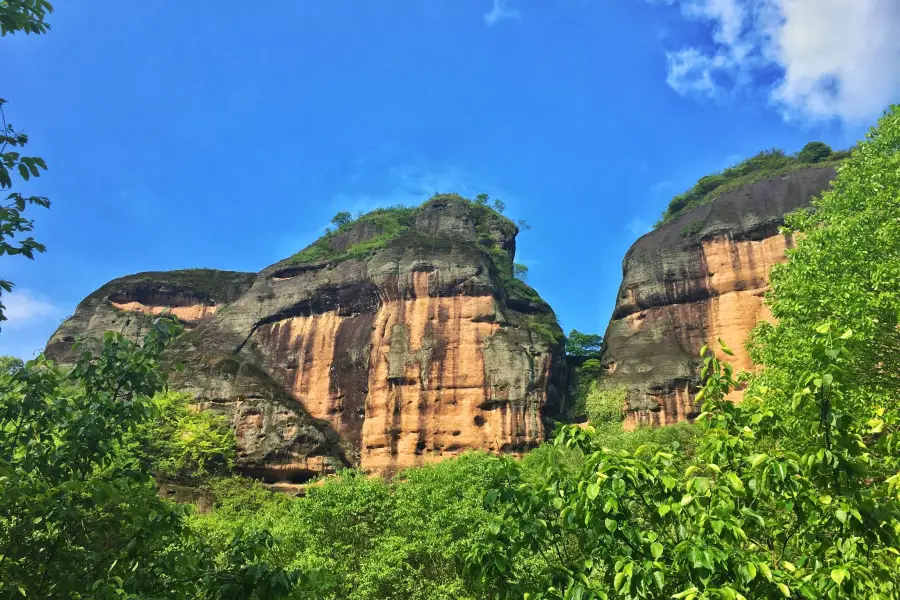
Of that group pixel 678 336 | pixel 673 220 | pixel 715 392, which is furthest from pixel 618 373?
pixel 715 392

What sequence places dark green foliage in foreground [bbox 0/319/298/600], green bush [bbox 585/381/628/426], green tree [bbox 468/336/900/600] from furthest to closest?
green bush [bbox 585/381/628/426] < dark green foliage in foreground [bbox 0/319/298/600] < green tree [bbox 468/336/900/600]

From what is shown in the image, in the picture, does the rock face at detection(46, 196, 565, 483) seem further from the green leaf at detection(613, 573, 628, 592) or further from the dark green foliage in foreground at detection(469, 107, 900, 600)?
the green leaf at detection(613, 573, 628, 592)

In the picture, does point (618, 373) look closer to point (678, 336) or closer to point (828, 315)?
point (678, 336)

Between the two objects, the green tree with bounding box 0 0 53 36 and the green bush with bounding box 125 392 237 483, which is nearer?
the green tree with bounding box 0 0 53 36

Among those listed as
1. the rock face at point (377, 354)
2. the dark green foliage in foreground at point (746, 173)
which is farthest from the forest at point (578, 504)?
the dark green foliage in foreground at point (746, 173)

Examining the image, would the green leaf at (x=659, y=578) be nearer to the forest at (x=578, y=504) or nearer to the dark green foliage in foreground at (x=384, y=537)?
the forest at (x=578, y=504)

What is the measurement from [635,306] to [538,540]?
46.3 meters

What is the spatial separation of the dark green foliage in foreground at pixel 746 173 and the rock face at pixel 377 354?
16911 mm

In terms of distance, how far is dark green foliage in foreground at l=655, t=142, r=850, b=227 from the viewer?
54.4 meters

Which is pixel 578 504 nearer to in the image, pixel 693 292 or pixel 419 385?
pixel 419 385

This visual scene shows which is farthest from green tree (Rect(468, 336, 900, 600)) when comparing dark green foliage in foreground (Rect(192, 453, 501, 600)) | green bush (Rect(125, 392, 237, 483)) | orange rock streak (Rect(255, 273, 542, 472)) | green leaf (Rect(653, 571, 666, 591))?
green bush (Rect(125, 392, 237, 483))

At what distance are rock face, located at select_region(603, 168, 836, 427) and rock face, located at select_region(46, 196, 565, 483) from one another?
19.7ft

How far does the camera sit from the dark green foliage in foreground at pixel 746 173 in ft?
178

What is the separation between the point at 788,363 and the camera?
15570 mm
